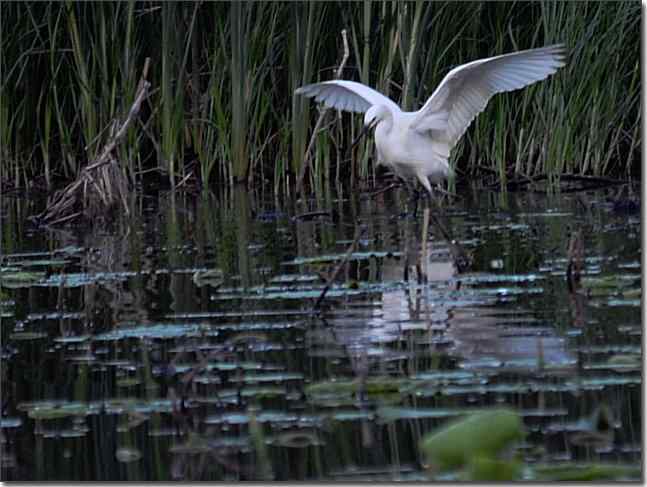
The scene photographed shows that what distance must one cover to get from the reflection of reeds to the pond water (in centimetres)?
305

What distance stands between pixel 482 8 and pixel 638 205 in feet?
11.2

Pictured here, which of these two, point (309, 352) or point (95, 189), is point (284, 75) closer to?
Result: point (95, 189)

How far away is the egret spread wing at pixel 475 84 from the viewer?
8.52 m

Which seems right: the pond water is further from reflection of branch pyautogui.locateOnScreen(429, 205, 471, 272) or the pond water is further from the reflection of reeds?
the reflection of reeds

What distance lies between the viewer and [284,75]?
12.7 m

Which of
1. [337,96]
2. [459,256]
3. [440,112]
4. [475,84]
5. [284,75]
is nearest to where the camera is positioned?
[459,256]

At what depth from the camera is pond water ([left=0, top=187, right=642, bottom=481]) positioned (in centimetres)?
382

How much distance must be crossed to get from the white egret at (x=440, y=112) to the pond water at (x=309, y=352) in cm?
85

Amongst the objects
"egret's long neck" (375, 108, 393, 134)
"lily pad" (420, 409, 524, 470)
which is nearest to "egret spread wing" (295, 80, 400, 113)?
"egret's long neck" (375, 108, 393, 134)

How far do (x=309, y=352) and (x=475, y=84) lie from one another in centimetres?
434

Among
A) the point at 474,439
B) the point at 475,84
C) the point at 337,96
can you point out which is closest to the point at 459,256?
the point at 475,84

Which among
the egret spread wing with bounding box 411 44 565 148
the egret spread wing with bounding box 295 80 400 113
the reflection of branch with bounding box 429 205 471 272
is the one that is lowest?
the reflection of branch with bounding box 429 205 471 272

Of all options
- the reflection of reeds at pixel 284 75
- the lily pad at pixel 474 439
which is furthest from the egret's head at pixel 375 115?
the lily pad at pixel 474 439

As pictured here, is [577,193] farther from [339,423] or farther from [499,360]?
[339,423]
